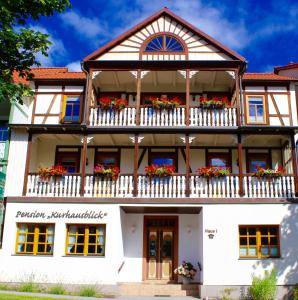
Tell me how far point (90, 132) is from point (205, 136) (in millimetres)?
5079

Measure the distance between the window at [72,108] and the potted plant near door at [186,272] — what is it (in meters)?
8.06

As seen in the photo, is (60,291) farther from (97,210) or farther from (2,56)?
(2,56)

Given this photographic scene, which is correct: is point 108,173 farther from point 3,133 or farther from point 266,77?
point 266,77

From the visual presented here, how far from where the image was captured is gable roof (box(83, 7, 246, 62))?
63.0ft

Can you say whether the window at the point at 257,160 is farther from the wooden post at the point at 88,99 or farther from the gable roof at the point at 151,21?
the wooden post at the point at 88,99

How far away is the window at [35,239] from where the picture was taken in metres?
17.1

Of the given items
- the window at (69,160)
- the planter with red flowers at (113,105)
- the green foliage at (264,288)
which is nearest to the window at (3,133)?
the window at (69,160)

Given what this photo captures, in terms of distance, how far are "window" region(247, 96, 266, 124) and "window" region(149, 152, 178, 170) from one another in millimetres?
3895

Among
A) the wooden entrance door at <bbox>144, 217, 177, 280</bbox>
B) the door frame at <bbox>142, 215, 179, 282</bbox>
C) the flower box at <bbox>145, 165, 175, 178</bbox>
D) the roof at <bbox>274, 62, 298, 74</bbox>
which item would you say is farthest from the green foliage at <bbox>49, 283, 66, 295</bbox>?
the roof at <bbox>274, 62, 298, 74</bbox>

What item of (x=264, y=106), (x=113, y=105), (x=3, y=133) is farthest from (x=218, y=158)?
(x=3, y=133)

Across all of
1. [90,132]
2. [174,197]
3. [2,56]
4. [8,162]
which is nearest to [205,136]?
[174,197]

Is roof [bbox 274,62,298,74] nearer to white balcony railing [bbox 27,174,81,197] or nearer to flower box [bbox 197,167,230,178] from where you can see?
flower box [bbox 197,167,230,178]

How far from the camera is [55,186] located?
1778 centimetres

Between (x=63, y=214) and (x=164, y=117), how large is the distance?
5924 mm
